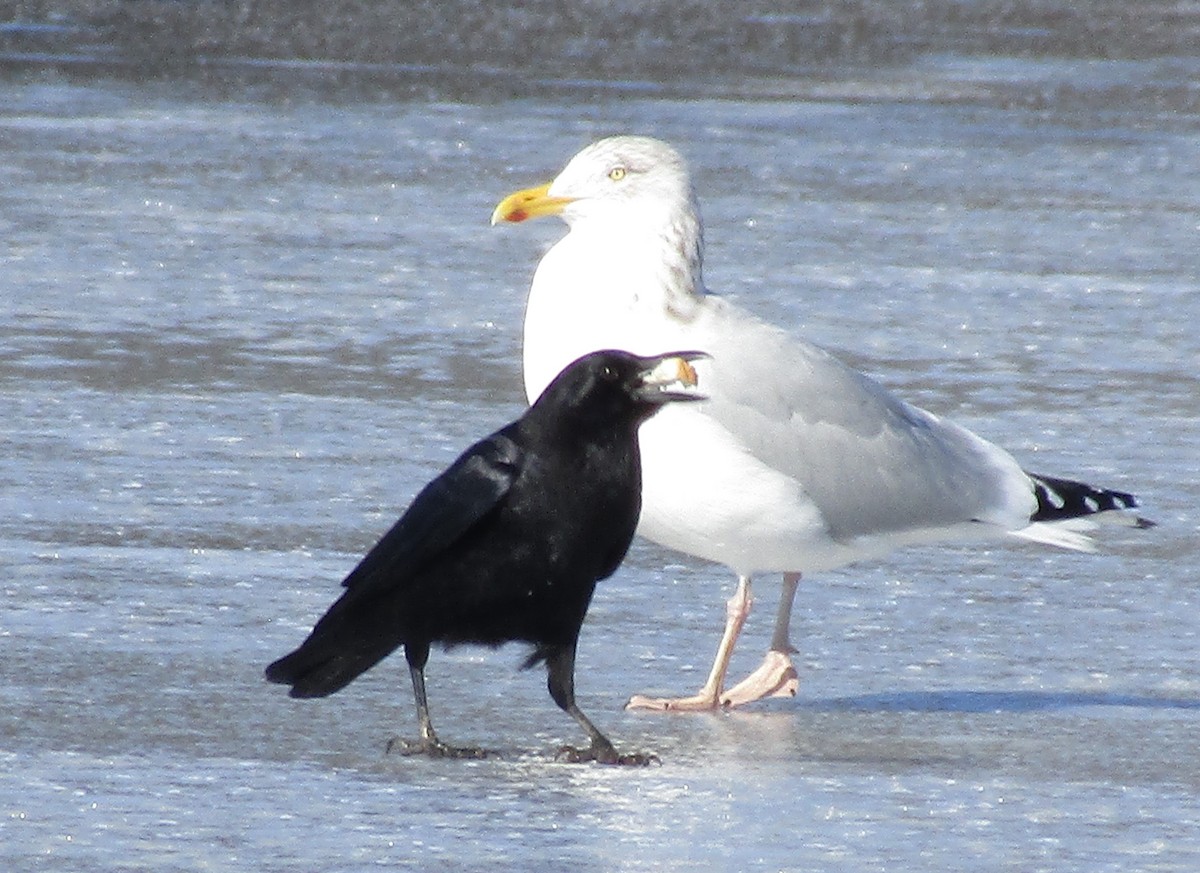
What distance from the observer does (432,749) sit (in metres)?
4.91

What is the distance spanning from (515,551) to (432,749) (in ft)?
1.26

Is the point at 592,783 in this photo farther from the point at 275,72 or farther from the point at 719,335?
the point at 275,72

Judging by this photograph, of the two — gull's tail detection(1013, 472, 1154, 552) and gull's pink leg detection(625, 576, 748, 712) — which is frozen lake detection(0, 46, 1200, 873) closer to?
gull's pink leg detection(625, 576, 748, 712)

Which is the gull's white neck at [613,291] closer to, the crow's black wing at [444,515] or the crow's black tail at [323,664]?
the crow's black wing at [444,515]

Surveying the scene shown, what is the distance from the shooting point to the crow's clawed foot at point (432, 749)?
4.91 meters

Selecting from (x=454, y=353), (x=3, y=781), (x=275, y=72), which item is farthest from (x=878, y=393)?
(x=275, y=72)

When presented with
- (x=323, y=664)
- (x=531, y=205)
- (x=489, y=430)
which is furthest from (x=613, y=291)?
(x=489, y=430)

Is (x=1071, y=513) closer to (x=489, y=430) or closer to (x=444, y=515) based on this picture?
(x=444, y=515)

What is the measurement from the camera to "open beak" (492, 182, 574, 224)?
6.41 meters

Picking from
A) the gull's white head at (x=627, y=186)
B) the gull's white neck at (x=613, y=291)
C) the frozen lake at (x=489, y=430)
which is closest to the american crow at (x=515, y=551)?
the frozen lake at (x=489, y=430)

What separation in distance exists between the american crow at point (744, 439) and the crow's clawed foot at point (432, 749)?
588mm

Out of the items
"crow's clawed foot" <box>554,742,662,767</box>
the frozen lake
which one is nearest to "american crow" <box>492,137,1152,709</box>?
the frozen lake

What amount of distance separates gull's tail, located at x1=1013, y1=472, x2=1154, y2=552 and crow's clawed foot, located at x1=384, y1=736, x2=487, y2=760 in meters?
1.67

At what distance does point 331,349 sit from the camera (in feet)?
29.8
